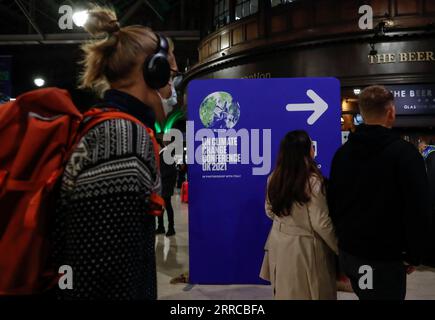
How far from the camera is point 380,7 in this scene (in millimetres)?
9633

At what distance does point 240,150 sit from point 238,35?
8872 mm

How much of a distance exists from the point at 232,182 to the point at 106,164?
11.1 feet

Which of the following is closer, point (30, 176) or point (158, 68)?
point (30, 176)

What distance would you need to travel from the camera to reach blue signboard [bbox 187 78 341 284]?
4246mm

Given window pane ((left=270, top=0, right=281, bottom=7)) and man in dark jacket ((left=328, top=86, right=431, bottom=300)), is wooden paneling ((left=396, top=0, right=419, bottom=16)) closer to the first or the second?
window pane ((left=270, top=0, right=281, bottom=7))

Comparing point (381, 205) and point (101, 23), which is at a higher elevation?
point (101, 23)

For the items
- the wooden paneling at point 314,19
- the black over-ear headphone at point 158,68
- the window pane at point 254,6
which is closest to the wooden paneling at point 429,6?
the wooden paneling at point 314,19

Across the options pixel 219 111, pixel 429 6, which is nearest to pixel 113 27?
pixel 219 111

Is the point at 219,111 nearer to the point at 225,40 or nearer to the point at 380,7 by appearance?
the point at 380,7

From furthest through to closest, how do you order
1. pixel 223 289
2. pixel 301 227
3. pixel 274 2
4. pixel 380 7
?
pixel 274 2 → pixel 380 7 → pixel 223 289 → pixel 301 227

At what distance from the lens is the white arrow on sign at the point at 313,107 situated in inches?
165

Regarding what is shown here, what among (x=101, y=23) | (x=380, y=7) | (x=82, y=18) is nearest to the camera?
(x=101, y=23)

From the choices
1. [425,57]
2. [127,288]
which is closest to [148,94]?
[127,288]

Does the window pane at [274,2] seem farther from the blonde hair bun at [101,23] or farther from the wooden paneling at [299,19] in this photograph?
the blonde hair bun at [101,23]
